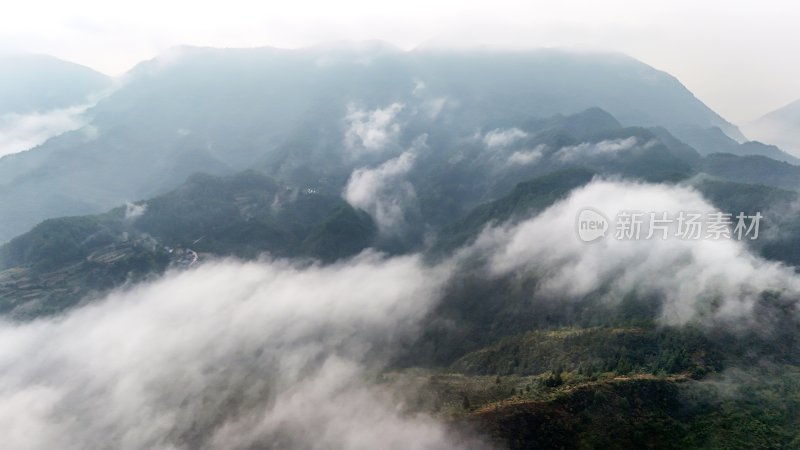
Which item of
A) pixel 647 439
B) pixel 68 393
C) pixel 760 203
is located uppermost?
pixel 760 203

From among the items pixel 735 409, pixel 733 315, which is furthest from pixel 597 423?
pixel 733 315

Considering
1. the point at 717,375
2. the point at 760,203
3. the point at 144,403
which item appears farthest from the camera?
the point at 760,203

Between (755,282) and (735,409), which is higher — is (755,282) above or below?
above

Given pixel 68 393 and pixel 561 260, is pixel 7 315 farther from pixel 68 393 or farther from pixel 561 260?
pixel 561 260

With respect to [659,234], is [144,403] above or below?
below

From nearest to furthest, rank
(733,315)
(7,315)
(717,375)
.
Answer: (717,375)
(733,315)
(7,315)

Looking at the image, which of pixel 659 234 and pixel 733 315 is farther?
pixel 659 234

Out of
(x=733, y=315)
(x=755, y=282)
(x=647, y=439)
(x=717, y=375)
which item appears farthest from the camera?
(x=755, y=282)

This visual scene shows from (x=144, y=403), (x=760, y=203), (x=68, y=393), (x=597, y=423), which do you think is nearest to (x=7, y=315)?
(x=68, y=393)

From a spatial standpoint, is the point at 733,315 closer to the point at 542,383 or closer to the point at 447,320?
the point at 542,383
